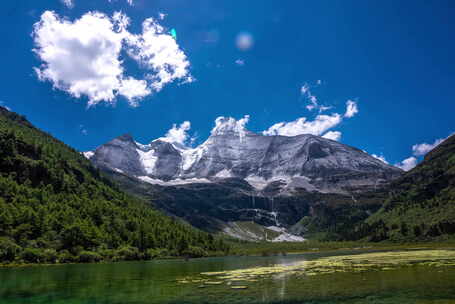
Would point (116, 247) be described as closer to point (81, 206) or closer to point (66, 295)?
point (81, 206)

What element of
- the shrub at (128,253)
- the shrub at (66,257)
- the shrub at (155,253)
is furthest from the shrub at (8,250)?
the shrub at (155,253)

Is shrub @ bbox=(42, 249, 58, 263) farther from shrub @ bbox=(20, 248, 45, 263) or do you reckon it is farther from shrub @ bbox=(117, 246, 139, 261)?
shrub @ bbox=(117, 246, 139, 261)

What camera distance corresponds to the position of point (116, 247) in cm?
16788

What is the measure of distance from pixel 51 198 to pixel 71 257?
67828 millimetres

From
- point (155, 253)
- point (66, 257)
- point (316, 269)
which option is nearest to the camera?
point (316, 269)

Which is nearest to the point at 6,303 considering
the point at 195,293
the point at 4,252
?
the point at 195,293

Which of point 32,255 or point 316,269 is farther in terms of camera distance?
point 32,255

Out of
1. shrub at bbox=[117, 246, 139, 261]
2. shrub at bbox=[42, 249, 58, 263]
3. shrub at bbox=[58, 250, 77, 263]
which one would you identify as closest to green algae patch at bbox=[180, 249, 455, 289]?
shrub at bbox=[42, 249, 58, 263]

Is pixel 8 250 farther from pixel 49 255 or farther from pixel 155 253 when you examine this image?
pixel 155 253

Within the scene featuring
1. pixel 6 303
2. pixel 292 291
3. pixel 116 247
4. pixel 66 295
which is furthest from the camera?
pixel 116 247

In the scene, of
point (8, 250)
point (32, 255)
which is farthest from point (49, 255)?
point (8, 250)

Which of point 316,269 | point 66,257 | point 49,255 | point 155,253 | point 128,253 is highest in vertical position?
point 49,255

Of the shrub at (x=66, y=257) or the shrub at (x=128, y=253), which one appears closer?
the shrub at (x=66, y=257)

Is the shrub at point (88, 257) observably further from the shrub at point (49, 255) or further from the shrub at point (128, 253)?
the shrub at point (128, 253)
